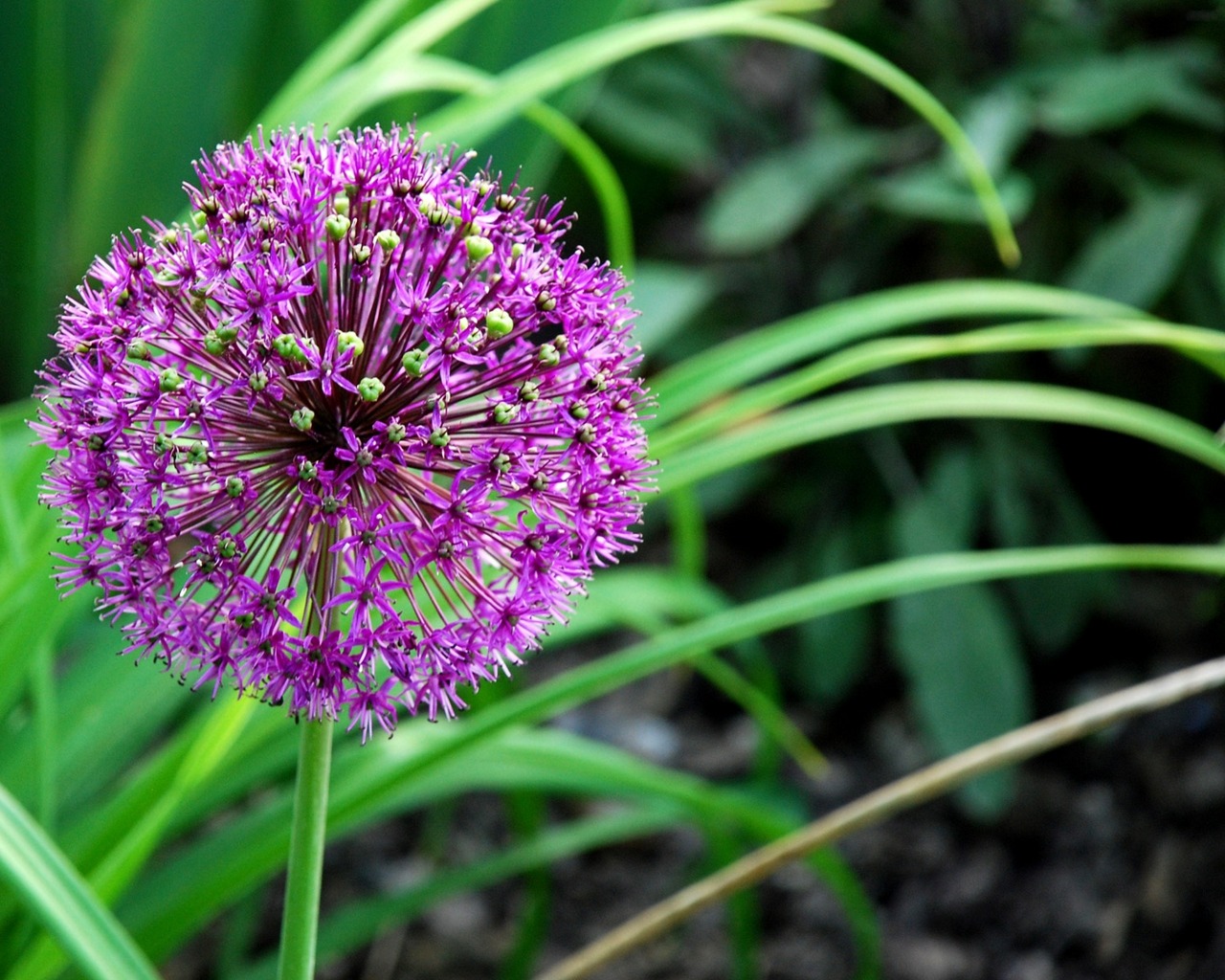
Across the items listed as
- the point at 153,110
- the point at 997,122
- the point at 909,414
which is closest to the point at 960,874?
the point at 909,414

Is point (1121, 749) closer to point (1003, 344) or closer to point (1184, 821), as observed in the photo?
point (1184, 821)

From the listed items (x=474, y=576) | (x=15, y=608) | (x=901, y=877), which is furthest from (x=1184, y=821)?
(x=15, y=608)

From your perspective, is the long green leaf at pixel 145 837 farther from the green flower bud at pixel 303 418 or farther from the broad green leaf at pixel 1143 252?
the broad green leaf at pixel 1143 252

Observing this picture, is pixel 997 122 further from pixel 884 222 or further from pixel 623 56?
pixel 623 56

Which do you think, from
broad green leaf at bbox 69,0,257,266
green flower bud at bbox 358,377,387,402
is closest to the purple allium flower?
green flower bud at bbox 358,377,387,402

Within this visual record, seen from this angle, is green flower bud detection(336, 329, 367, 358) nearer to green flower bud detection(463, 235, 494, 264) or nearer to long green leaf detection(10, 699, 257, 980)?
green flower bud detection(463, 235, 494, 264)
